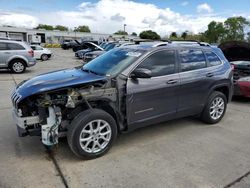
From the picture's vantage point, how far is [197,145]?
164 inches

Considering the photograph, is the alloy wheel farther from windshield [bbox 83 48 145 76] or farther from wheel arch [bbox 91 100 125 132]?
windshield [bbox 83 48 145 76]

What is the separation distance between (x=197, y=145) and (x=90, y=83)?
2045 mm

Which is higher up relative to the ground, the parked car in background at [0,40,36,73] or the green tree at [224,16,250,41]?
the green tree at [224,16,250,41]

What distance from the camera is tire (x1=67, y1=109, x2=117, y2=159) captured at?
3.41 metres

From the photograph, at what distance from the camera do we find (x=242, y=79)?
6.92m

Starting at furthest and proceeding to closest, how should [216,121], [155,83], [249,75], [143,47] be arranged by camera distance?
[249,75] < [216,121] < [143,47] < [155,83]

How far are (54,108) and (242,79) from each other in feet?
18.0

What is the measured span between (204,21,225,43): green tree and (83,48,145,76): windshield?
77.2 m

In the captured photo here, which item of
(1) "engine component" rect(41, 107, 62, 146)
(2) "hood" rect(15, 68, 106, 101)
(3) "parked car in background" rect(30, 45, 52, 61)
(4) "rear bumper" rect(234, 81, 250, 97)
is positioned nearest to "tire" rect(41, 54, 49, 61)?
(3) "parked car in background" rect(30, 45, 52, 61)

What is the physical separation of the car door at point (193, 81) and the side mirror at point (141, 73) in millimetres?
879

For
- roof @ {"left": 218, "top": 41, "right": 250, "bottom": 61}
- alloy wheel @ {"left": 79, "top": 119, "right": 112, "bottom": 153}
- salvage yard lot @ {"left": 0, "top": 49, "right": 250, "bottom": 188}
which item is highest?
roof @ {"left": 218, "top": 41, "right": 250, "bottom": 61}

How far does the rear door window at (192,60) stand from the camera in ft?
14.9

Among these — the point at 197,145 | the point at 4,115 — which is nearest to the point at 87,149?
the point at 197,145

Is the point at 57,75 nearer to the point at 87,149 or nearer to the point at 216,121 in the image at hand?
the point at 87,149
